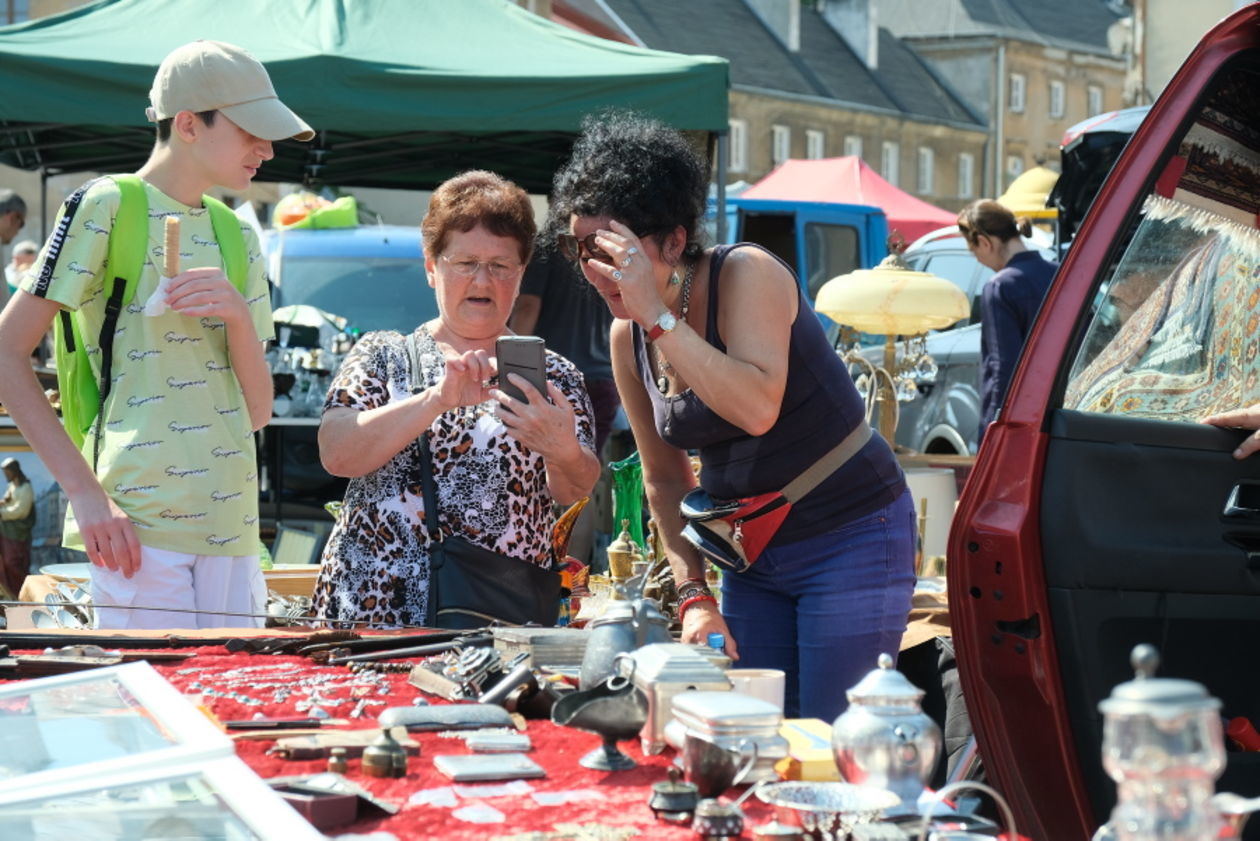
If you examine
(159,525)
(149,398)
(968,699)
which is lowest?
(968,699)

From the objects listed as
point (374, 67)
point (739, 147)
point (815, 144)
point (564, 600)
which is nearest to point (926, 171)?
point (815, 144)

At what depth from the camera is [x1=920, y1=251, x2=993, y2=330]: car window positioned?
11.7m

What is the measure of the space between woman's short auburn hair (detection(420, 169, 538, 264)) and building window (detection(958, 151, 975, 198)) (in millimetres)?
55474

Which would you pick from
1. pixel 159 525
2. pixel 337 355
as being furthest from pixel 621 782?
pixel 337 355

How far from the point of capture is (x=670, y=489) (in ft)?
10.9

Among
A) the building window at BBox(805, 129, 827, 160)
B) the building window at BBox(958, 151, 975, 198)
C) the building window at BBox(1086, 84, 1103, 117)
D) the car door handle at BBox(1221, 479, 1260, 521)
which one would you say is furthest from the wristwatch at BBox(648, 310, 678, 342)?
the building window at BBox(1086, 84, 1103, 117)

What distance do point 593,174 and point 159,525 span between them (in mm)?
1144

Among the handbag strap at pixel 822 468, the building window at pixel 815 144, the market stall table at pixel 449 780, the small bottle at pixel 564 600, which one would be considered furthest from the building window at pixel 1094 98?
the market stall table at pixel 449 780

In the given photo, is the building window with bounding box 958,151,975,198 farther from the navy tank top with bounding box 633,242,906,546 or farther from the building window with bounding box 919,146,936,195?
the navy tank top with bounding box 633,242,906,546

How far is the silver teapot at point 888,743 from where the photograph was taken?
5.54 feet

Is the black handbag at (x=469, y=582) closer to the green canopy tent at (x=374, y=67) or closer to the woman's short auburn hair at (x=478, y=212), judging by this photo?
the woman's short auburn hair at (x=478, y=212)

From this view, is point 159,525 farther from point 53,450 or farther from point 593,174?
point 593,174

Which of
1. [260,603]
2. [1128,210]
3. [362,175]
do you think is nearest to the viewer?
[1128,210]

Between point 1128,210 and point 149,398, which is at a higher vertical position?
point 1128,210
